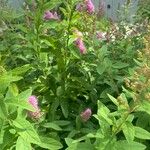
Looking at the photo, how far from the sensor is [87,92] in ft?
9.46

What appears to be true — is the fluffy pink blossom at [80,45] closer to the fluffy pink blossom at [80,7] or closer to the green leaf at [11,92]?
the fluffy pink blossom at [80,7]

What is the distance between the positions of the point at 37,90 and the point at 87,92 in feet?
0.94

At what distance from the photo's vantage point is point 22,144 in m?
2.12

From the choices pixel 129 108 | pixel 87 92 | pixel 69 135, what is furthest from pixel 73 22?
pixel 129 108

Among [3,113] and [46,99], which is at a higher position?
[3,113]

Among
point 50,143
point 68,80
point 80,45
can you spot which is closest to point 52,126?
point 50,143

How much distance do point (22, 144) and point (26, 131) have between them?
6cm

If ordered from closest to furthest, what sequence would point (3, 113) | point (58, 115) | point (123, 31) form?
1. point (3, 113)
2. point (58, 115)
3. point (123, 31)

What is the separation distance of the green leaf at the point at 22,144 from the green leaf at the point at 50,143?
125mm

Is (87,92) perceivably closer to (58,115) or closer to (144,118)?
(58,115)

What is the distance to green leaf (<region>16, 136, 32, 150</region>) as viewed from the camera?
210cm

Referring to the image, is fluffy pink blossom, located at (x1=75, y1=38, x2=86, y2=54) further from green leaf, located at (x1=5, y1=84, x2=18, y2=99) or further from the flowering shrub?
green leaf, located at (x1=5, y1=84, x2=18, y2=99)

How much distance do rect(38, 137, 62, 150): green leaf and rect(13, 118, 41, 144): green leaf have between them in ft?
0.38

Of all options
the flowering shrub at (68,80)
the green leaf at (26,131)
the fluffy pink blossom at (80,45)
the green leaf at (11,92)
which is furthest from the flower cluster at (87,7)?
the green leaf at (26,131)
